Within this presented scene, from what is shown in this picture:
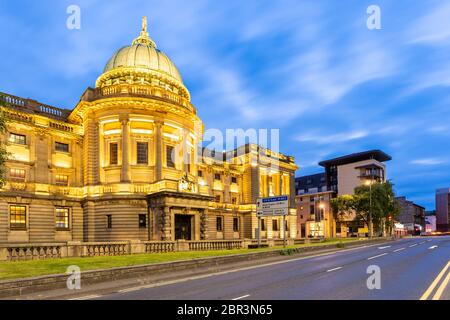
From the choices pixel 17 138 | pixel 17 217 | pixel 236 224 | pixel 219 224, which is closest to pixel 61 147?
pixel 17 138

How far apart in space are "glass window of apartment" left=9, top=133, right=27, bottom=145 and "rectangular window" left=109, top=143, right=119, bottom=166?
8981mm

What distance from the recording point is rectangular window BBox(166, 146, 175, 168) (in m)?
45.9

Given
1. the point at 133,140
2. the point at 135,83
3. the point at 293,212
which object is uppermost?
the point at 135,83

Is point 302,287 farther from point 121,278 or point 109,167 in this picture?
point 109,167

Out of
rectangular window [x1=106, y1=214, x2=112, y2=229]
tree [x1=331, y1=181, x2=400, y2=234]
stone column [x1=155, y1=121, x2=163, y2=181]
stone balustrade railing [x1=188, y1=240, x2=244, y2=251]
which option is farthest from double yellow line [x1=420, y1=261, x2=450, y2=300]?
tree [x1=331, y1=181, x2=400, y2=234]

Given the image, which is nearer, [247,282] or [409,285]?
[409,285]

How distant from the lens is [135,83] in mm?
46312

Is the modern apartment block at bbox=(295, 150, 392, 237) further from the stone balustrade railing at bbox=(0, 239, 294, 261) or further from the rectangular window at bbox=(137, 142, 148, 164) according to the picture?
the stone balustrade railing at bbox=(0, 239, 294, 261)

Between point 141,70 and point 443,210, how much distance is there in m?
157

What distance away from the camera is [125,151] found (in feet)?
141

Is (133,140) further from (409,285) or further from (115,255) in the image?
(409,285)
